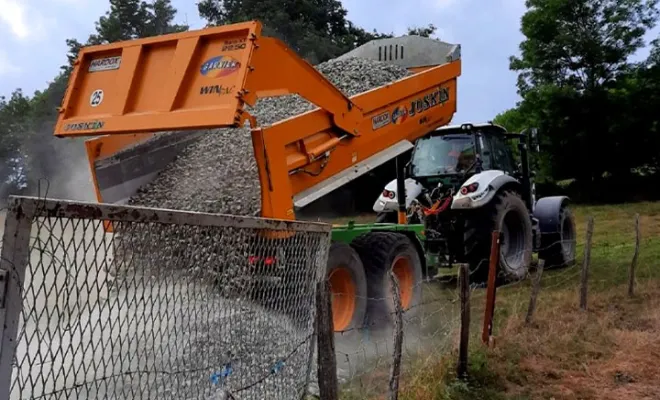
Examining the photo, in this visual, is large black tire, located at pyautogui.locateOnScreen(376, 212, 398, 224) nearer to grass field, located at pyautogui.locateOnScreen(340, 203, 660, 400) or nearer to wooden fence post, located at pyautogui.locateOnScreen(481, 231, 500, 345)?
grass field, located at pyautogui.locateOnScreen(340, 203, 660, 400)

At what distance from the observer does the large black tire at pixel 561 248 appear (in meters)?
11.3

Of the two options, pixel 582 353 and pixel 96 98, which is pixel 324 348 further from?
pixel 96 98

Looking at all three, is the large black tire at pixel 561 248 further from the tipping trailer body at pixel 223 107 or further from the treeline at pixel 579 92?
the treeline at pixel 579 92

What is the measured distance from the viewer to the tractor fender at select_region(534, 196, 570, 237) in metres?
11.4

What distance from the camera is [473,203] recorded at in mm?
9047

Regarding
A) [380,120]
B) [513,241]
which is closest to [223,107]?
[380,120]

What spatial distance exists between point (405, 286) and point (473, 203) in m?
1.84

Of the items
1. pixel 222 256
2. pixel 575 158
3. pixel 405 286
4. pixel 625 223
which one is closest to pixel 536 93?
pixel 575 158

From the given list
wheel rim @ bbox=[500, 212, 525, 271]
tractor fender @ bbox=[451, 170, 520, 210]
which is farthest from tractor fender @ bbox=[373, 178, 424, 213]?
wheel rim @ bbox=[500, 212, 525, 271]

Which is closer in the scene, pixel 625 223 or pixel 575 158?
pixel 625 223

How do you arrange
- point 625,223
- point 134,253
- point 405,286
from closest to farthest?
point 134,253 < point 405,286 < point 625,223

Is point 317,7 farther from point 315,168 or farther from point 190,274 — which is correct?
point 190,274

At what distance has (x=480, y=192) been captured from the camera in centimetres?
908

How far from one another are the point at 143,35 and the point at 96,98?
2205cm
